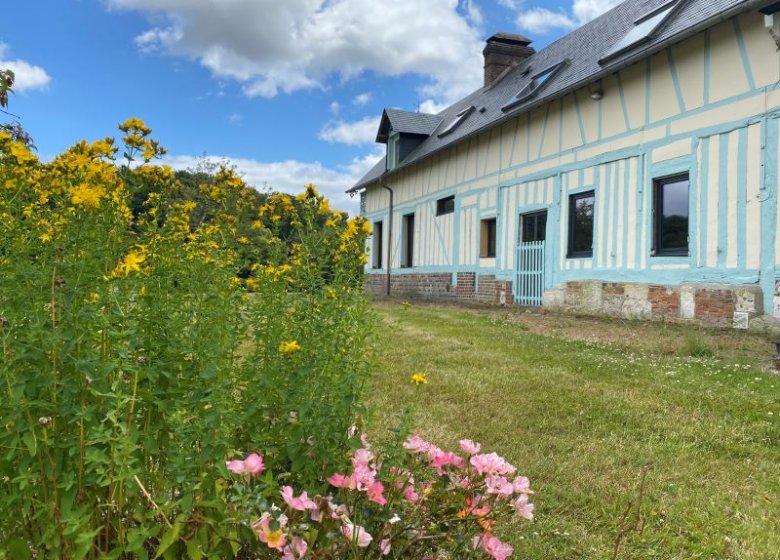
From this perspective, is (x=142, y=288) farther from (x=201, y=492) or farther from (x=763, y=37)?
(x=763, y=37)

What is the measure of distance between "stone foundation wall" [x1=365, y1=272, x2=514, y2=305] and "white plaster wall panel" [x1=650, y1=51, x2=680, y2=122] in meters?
4.45

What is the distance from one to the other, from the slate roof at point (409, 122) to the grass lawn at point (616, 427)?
11.6 metres

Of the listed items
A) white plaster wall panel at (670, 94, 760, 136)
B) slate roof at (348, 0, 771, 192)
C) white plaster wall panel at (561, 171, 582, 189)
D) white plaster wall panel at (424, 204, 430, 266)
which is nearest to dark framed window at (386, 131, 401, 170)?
slate roof at (348, 0, 771, 192)

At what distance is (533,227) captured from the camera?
10.9 m

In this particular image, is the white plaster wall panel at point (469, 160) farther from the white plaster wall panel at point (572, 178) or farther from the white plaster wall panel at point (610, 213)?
the white plaster wall panel at point (610, 213)

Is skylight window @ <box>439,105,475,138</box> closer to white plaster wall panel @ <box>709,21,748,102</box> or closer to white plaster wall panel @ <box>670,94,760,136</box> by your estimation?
white plaster wall panel @ <box>670,94,760,136</box>

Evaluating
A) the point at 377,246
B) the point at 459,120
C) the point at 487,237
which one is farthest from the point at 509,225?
the point at 377,246

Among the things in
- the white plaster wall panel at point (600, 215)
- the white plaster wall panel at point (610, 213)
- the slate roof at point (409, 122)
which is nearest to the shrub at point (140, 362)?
the white plaster wall panel at point (610, 213)

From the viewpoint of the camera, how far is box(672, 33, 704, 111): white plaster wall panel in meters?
7.34

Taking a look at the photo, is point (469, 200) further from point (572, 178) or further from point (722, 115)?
point (722, 115)

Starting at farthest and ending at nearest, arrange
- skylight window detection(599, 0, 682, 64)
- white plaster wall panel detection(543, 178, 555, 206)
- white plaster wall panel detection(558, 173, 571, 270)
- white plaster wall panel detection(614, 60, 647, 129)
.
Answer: white plaster wall panel detection(543, 178, 555, 206), white plaster wall panel detection(558, 173, 571, 270), white plaster wall panel detection(614, 60, 647, 129), skylight window detection(599, 0, 682, 64)

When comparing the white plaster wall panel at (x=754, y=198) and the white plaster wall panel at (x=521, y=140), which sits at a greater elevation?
the white plaster wall panel at (x=521, y=140)

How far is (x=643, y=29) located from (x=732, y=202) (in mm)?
3515

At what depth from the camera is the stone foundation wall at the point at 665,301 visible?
6.66m
